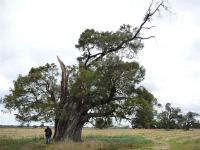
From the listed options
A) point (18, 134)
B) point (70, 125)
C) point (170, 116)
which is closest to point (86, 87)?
point (70, 125)

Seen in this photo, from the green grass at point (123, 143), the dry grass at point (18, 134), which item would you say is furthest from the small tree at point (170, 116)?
the green grass at point (123, 143)

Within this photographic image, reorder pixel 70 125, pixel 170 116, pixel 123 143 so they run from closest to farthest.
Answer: pixel 123 143 < pixel 70 125 < pixel 170 116

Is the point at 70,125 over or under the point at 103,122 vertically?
under

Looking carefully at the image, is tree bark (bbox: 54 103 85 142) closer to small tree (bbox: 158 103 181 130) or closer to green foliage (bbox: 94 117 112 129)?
green foliage (bbox: 94 117 112 129)

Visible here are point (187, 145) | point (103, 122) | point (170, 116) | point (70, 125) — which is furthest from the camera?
point (170, 116)

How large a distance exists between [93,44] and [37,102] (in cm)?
774

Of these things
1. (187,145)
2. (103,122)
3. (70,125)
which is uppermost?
(103,122)

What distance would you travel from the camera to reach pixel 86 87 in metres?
34.9

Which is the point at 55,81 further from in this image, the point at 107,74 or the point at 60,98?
the point at 107,74

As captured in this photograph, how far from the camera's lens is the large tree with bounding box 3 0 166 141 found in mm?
35125

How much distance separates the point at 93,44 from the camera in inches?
1549

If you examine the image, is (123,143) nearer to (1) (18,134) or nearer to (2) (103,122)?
(2) (103,122)

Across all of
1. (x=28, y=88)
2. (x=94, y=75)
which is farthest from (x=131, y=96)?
(x=28, y=88)

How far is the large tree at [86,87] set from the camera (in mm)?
35125
